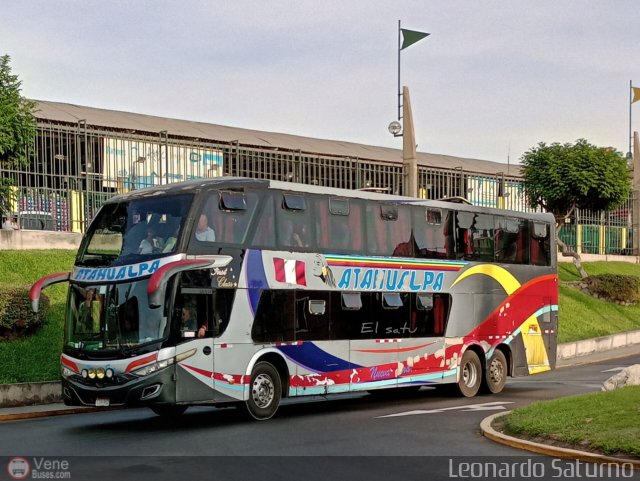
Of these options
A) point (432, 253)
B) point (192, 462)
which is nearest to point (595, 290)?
point (432, 253)

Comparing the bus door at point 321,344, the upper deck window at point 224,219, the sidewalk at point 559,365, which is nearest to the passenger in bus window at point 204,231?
the upper deck window at point 224,219

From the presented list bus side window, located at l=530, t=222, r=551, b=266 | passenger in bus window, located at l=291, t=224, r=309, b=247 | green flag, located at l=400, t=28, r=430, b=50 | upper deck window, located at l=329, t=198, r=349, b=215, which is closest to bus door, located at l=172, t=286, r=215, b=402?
passenger in bus window, located at l=291, t=224, r=309, b=247

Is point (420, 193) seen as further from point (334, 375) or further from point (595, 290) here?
point (334, 375)

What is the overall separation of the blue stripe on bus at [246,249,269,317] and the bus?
0.02 metres

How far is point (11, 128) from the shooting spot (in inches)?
1026

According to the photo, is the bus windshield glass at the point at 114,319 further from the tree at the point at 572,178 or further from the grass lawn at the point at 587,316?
the tree at the point at 572,178

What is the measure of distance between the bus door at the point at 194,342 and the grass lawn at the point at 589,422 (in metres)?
4.80

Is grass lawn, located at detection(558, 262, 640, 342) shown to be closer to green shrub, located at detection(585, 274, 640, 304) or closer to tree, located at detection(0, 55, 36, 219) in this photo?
green shrub, located at detection(585, 274, 640, 304)

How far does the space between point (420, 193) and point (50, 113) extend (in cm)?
1345

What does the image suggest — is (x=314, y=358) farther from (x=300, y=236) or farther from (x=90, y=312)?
(x=90, y=312)

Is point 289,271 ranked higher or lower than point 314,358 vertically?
higher

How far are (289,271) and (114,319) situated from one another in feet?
11.1
